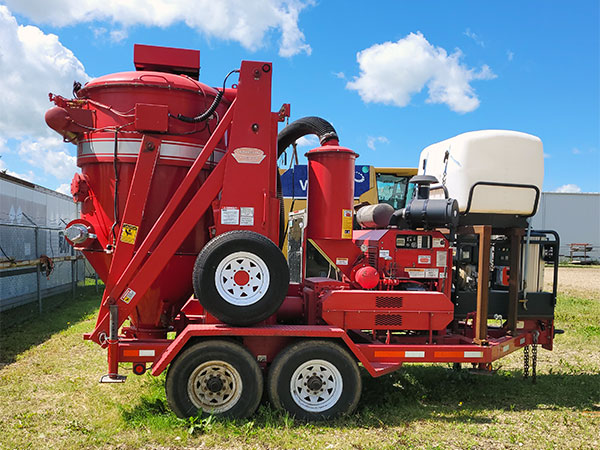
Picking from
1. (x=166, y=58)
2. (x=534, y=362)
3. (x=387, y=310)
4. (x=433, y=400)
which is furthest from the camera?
(x=534, y=362)

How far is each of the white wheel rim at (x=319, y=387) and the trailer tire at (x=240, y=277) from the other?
0.70 meters

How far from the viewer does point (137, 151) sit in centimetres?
512

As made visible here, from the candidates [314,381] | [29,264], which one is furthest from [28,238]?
[314,381]

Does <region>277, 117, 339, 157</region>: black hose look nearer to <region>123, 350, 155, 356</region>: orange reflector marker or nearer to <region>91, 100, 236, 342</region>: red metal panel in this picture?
<region>91, 100, 236, 342</region>: red metal panel

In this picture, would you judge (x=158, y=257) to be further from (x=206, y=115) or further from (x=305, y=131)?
(x=305, y=131)

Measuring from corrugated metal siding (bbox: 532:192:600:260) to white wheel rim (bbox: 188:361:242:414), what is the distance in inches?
1382

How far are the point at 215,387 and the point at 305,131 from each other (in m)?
2.94

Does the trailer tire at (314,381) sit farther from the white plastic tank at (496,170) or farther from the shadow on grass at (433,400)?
the white plastic tank at (496,170)

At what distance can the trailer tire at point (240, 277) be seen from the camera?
4660mm

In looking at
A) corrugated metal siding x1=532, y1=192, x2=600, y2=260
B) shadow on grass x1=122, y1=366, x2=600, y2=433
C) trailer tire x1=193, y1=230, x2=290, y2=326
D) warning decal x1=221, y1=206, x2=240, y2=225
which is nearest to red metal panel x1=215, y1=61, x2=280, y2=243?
warning decal x1=221, y1=206, x2=240, y2=225

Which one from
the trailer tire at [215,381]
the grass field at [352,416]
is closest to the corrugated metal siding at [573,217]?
the grass field at [352,416]

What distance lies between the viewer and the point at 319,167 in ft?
17.9

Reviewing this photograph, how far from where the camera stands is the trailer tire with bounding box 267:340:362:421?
4820 mm

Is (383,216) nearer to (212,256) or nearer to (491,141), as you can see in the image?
(491,141)
